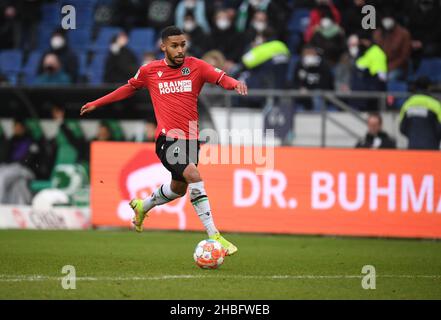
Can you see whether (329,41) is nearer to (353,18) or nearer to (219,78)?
(353,18)

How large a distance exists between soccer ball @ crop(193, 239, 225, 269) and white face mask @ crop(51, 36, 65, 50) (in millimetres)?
11435

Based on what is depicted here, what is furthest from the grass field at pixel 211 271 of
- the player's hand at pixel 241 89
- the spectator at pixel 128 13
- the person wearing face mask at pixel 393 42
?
the spectator at pixel 128 13

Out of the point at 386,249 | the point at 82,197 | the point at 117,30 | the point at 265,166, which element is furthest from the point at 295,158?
the point at 117,30

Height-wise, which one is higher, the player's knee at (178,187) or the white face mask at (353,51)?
the white face mask at (353,51)

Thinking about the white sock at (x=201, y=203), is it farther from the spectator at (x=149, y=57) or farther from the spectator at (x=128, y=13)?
the spectator at (x=128, y=13)

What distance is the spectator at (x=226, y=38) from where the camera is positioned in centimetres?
1992

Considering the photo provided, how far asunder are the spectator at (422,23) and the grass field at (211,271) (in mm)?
5639

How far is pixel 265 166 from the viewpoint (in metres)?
15.6

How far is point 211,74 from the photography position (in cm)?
1096

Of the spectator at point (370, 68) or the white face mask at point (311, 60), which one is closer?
the spectator at point (370, 68)

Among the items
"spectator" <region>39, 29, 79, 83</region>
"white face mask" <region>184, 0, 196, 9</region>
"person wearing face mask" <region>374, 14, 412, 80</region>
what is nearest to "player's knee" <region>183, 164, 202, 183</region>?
"person wearing face mask" <region>374, 14, 412, 80</region>

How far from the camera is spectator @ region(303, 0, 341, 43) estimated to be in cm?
1964

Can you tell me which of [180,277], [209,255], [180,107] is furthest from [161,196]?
[180,277]
